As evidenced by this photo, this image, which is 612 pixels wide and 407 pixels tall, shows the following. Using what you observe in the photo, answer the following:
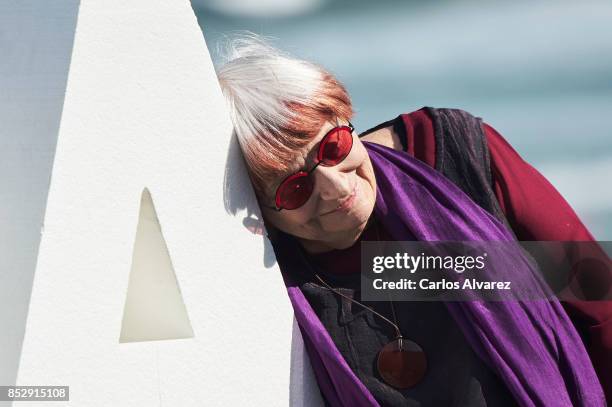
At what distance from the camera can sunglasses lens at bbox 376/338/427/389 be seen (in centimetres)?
213

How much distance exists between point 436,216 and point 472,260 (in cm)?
13

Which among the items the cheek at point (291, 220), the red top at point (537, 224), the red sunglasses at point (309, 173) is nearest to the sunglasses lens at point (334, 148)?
the red sunglasses at point (309, 173)

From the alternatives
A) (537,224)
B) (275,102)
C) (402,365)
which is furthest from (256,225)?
(537,224)

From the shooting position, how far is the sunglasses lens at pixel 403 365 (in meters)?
2.13

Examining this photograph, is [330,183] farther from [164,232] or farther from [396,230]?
[164,232]

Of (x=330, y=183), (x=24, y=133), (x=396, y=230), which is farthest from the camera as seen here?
(x=396, y=230)

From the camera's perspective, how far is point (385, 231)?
2.25 metres

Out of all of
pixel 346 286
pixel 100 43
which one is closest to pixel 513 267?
pixel 346 286

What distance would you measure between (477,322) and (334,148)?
1.65ft

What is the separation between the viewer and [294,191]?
209 cm

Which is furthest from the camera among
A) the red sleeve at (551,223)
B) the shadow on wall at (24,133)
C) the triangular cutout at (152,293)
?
the red sleeve at (551,223)

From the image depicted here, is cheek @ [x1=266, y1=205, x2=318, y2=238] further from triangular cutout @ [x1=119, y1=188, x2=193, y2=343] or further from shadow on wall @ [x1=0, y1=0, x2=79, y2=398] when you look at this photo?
shadow on wall @ [x1=0, y1=0, x2=79, y2=398]

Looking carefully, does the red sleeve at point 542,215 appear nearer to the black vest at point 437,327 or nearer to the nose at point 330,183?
the black vest at point 437,327

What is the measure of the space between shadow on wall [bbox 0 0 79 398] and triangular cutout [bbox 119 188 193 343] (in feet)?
0.80
